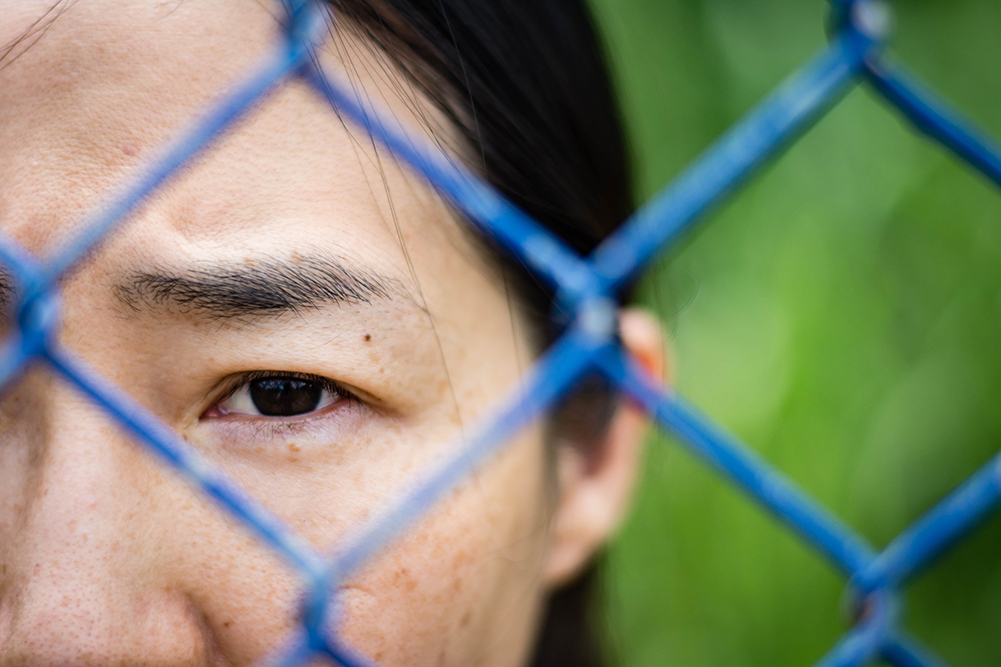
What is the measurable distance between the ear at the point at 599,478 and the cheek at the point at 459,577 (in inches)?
3.3

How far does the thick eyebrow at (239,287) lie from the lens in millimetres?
605

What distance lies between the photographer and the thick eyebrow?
605 mm

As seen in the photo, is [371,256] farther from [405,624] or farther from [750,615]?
[750,615]

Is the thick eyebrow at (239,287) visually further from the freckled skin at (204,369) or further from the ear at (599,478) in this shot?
the ear at (599,478)

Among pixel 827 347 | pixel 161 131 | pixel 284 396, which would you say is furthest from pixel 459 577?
pixel 827 347

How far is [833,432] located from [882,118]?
2.42ft

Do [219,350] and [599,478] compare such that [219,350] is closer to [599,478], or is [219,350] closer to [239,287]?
[239,287]

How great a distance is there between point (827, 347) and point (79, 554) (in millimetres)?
1643

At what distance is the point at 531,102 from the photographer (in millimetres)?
811

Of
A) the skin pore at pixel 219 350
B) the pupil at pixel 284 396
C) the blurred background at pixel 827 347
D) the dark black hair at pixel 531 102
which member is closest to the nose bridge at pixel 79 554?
the skin pore at pixel 219 350

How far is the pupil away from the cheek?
0.47 feet

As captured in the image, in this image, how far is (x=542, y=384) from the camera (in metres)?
0.45

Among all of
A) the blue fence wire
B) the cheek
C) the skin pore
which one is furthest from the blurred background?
the blue fence wire

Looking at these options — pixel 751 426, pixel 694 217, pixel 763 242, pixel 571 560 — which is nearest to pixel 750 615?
pixel 751 426
